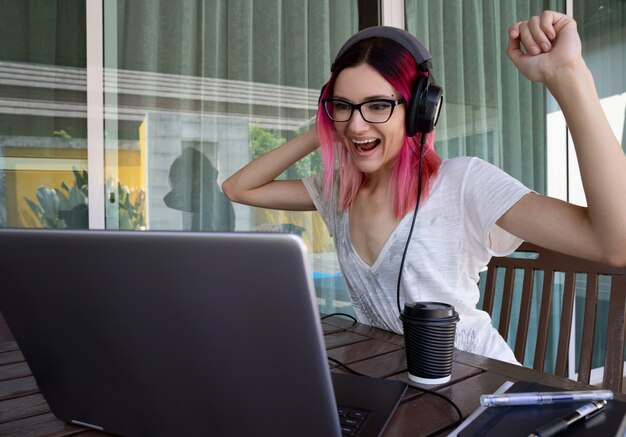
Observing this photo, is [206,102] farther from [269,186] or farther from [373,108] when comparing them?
[373,108]

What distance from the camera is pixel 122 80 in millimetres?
1972

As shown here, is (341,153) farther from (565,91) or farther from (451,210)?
(565,91)

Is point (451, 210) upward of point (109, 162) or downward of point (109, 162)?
downward

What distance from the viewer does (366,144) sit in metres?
1.15

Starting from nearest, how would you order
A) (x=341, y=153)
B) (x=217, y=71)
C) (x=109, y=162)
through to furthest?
(x=341, y=153) < (x=109, y=162) < (x=217, y=71)

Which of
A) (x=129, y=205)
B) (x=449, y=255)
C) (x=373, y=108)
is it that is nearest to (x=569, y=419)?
(x=449, y=255)

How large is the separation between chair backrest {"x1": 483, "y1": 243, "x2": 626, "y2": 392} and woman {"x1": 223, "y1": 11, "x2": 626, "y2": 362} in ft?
0.27

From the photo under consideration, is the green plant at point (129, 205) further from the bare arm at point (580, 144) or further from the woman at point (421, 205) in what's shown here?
the bare arm at point (580, 144)

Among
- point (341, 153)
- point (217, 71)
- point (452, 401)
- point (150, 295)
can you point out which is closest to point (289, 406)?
point (150, 295)

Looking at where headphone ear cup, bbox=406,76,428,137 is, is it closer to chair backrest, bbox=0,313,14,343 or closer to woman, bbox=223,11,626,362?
woman, bbox=223,11,626,362

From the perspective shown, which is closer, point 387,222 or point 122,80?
point 387,222

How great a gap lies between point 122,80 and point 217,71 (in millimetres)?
372

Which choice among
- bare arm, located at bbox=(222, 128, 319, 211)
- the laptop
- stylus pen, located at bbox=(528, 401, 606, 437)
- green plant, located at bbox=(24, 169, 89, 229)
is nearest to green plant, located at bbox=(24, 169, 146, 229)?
green plant, located at bbox=(24, 169, 89, 229)

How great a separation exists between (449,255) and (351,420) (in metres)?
0.63
